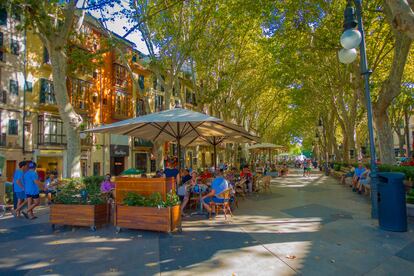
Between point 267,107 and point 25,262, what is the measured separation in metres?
35.5

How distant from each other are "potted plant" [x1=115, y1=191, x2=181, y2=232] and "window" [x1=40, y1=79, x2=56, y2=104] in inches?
768

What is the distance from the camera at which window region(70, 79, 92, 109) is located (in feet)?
82.3

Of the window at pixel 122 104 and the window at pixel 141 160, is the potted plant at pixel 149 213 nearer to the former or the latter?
the window at pixel 122 104

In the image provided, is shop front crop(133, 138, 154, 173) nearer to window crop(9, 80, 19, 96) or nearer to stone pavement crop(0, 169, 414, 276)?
window crop(9, 80, 19, 96)

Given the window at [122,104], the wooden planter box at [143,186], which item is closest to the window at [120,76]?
the window at [122,104]

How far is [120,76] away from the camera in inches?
1203

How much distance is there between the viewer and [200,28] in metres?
16.3

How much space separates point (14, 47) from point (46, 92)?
3.66 metres

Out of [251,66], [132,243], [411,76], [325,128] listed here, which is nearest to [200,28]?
[251,66]

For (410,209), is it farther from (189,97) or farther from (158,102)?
(189,97)

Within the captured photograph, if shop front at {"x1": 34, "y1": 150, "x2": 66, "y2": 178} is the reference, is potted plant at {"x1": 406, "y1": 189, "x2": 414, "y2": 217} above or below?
below

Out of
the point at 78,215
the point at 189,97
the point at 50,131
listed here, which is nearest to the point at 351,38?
the point at 78,215

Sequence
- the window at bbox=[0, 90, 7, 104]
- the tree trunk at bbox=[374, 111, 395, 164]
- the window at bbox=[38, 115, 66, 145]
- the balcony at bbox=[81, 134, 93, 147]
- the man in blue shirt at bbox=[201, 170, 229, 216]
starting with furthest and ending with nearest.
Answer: the balcony at bbox=[81, 134, 93, 147] → the window at bbox=[38, 115, 66, 145] → the window at bbox=[0, 90, 7, 104] → the tree trunk at bbox=[374, 111, 395, 164] → the man in blue shirt at bbox=[201, 170, 229, 216]

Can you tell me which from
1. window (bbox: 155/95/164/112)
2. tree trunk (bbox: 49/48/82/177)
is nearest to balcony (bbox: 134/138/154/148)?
window (bbox: 155/95/164/112)
